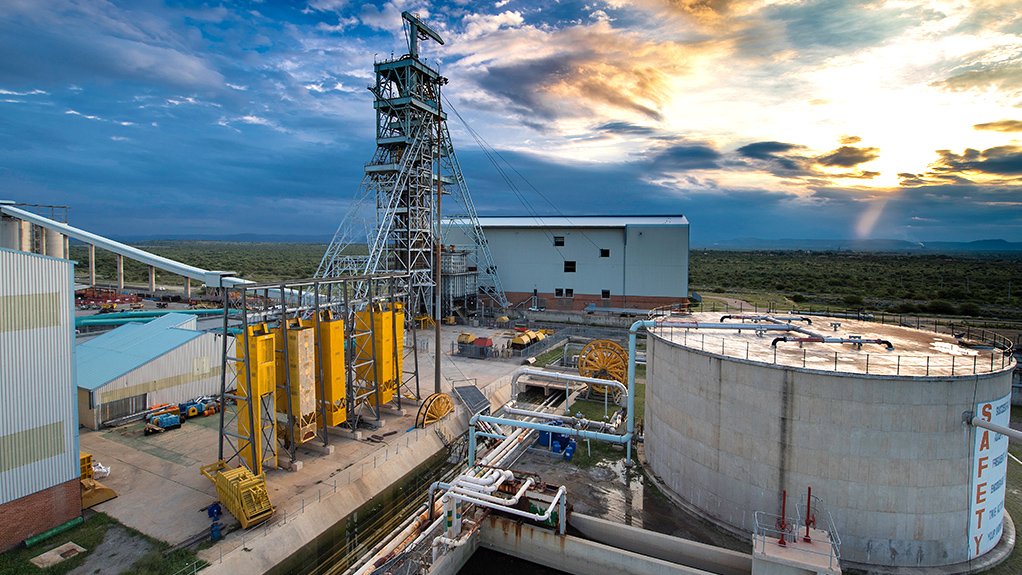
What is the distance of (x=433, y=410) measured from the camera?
86.6 ft

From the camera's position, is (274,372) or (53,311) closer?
(53,311)

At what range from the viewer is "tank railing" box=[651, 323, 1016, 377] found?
52.6 feet

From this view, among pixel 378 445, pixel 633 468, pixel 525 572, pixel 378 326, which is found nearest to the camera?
pixel 525 572

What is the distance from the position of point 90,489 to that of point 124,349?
12.2 meters

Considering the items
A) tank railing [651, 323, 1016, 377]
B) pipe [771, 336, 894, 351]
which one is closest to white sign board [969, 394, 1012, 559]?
tank railing [651, 323, 1016, 377]

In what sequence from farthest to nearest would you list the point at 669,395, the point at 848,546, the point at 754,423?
1. the point at 669,395
2. the point at 754,423
3. the point at 848,546

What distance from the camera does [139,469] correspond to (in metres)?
20.6

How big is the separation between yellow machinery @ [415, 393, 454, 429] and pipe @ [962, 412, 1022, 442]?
67.6ft

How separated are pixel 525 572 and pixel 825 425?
10983 millimetres

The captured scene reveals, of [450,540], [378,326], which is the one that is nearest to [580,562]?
[450,540]

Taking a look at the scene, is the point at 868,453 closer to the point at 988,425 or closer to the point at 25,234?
the point at 988,425

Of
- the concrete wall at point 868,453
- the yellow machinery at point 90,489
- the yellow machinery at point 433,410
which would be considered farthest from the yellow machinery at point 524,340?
the yellow machinery at point 90,489

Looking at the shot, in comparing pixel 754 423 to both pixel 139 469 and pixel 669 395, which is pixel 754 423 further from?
pixel 139 469

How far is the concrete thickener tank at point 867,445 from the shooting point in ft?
50.2
